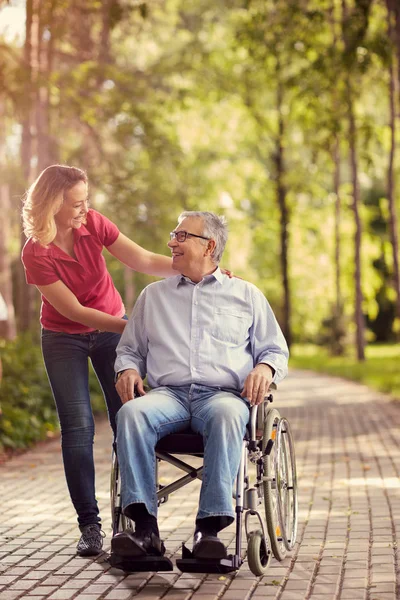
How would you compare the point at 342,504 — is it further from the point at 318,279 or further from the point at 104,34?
the point at 318,279

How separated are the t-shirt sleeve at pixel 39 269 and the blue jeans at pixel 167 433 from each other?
85cm

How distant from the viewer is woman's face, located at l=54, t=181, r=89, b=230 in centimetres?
529

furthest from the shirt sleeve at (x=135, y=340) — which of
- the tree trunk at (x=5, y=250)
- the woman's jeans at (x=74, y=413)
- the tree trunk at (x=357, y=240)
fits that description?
the tree trunk at (x=357, y=240)

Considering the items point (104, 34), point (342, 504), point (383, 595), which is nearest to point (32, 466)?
point (342, 504)

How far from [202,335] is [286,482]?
0.92m

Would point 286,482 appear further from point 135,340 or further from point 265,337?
point 135,340

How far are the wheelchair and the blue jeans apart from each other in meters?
0.08

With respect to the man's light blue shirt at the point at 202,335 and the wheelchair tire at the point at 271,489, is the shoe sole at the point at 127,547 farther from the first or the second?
the man's light blue shirt at the point at 202,335

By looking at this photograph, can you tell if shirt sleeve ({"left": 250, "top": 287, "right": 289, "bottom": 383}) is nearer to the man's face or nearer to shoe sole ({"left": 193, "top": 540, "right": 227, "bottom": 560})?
the man's face

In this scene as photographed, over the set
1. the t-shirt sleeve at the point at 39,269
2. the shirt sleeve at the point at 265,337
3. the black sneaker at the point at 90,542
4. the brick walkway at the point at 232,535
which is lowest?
the brick walkway at the point at 232,535

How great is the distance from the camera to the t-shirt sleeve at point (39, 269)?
5.30 metres

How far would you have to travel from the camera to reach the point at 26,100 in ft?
44.4

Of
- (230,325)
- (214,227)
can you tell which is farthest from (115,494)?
(214,227)

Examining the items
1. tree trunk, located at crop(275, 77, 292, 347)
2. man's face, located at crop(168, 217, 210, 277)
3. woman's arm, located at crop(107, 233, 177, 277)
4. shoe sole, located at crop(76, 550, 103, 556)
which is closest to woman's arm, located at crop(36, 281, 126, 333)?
woman's arm, located at crop(107, 233, 177, 277)
